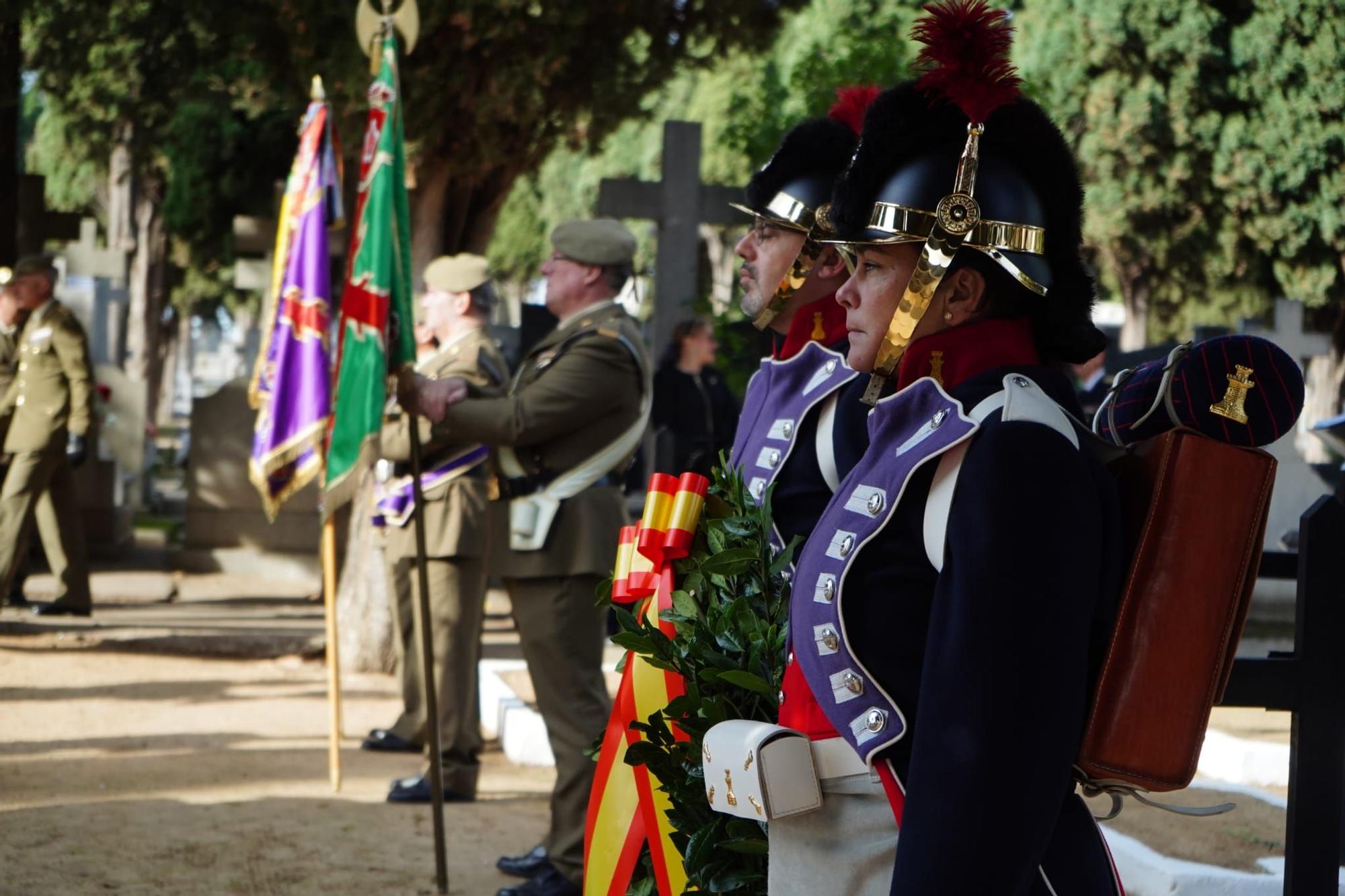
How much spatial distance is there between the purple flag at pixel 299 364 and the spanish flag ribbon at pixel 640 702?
2.98 metres

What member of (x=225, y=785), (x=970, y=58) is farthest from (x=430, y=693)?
(x=970, y=58)

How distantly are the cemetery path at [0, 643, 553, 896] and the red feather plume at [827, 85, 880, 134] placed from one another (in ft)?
9.34

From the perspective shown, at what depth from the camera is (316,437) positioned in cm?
565

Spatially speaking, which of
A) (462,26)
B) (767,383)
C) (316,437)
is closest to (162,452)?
(462,26)

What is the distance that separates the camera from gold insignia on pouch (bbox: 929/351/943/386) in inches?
79.7

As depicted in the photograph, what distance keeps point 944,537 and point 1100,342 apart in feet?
1.34

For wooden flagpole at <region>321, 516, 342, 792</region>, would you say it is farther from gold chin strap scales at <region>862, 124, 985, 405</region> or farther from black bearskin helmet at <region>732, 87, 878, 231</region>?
gold chin strap scales at <region>862, 124, 985, 405</region>

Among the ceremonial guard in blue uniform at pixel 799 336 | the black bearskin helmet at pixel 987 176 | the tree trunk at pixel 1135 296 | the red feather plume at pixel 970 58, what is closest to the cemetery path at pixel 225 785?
the ceremonial guard in blue uniform at pixel 799 336

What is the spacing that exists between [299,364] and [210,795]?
1784mm

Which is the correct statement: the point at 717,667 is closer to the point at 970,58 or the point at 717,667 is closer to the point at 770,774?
the point at 770,774

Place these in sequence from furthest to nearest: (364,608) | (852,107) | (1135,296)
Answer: (1135,296)
(364,608)
(852,107)

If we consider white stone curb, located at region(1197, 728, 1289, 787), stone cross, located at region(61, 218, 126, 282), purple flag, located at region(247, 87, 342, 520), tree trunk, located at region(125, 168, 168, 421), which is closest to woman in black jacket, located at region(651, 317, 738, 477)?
white stone curb, located at region(1197, 728, 1289, 787)

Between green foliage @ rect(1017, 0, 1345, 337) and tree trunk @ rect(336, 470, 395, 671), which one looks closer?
tree trunk @ rect(336, 470, 395, 671)

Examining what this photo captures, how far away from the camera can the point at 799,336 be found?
3.34m
